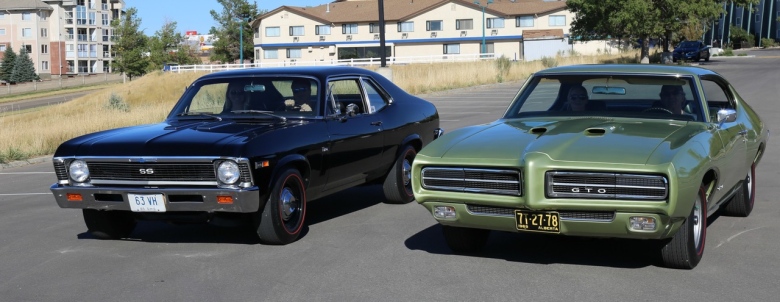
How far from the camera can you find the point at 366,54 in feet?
321

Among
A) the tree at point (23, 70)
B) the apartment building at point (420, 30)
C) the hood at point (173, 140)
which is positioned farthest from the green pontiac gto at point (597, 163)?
the tree at point (23, 70)

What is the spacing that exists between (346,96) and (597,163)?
4.68m

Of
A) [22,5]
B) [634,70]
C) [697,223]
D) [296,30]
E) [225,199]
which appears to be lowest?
[697,223]

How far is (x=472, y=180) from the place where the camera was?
6914mm

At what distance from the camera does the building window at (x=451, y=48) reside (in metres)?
94.6

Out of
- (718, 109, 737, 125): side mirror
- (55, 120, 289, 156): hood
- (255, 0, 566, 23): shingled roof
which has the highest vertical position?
(255, 0, 566, 23): shingled roof

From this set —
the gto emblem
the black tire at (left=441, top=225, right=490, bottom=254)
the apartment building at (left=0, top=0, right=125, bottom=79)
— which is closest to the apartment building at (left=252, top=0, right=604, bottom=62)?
the apartment building at (left=0, top=0, right=125, bottom=79)

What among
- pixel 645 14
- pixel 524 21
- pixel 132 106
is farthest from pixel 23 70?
pixel 132 106

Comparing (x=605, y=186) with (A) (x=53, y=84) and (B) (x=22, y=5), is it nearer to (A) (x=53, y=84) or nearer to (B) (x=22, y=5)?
(A) (x=53, y=84)

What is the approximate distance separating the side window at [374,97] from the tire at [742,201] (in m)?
3.69

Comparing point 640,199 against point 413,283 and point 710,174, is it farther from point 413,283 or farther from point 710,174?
point 413,283

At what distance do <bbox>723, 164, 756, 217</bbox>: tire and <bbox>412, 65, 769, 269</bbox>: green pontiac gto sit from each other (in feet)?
1.51

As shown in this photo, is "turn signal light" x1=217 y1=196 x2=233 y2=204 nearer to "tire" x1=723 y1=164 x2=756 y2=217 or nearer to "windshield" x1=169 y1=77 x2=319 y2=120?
"windshield" x1=169 y1=77 x2=319 y2=120

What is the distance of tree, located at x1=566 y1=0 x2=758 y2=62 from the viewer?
58.2 m
